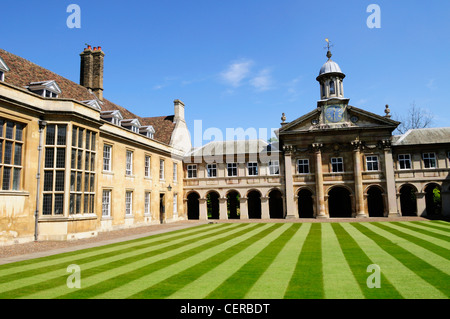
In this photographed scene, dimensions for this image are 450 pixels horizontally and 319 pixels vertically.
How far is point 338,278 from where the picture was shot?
7508 mm

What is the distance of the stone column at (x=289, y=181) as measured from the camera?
108 feet

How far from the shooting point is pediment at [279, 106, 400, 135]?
31.8 meters

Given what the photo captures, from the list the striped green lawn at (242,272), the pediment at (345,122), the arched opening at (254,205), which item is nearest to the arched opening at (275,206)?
the arched opening at (254,205)

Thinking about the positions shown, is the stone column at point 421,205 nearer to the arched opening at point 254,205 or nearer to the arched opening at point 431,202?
the arched opening at point 431,202

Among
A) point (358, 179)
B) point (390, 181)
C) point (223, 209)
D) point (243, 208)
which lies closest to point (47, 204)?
point (223, 209)

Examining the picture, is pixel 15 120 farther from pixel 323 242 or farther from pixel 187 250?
pixel 323 242

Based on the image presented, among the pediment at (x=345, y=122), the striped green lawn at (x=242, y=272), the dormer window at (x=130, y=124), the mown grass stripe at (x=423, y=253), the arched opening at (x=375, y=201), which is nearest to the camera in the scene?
the striped green lawn at (x=242, y=272)

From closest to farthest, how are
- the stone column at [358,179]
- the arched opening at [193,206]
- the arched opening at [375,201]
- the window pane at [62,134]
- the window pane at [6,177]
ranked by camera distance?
the window pane at [6,177], the window pane at [62,134], the stone column at [358,179], the arched opening at [375,201], the arched opening at [193,206]

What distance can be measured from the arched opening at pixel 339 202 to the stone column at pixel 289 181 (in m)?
6.21

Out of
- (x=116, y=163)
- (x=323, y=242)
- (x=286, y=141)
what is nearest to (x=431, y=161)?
(x=286, y=141)

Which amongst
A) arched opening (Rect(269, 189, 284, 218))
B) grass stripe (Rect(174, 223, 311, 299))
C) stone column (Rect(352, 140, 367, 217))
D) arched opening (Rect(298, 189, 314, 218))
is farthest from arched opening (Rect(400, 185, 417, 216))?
grass stripe (Rect(174, 223, 311, 299))

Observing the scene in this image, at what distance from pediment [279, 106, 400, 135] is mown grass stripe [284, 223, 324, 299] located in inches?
922

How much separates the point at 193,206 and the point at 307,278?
32739 mm
